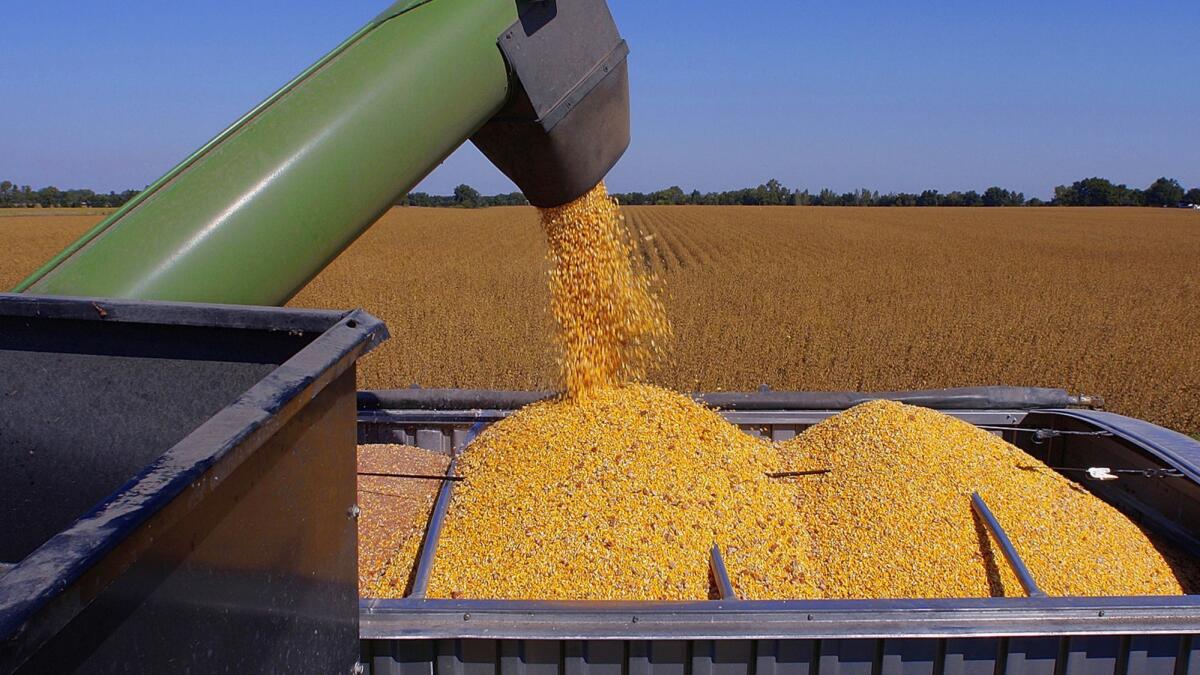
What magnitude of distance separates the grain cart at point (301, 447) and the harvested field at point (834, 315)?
6627 millimetres

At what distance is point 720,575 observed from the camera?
103 inches

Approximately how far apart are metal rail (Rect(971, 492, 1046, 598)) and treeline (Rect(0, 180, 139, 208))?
77.6m

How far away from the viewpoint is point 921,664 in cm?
221

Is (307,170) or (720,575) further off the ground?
(307,170)

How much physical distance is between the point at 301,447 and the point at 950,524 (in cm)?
242

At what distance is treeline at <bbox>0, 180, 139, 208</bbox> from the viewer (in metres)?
70.0

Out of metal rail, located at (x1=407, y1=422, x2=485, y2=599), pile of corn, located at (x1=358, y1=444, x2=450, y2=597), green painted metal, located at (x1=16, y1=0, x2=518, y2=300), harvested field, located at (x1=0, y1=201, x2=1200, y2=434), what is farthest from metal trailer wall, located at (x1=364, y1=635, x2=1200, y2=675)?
harvested field, located at (x1=0, y1=201, x2=1200, y2=434)

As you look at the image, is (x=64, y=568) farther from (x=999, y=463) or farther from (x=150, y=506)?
(x=999, y=463)

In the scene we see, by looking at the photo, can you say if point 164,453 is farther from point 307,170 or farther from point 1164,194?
point 1164,194

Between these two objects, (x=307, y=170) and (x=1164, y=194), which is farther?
(x=1164, y=194)

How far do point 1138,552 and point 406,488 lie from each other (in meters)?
2.70

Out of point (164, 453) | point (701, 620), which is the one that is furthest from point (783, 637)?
point (164, 453)

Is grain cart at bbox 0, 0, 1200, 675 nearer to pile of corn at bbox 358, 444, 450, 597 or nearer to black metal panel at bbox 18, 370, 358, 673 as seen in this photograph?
black metal panel at bbox 18, 370, 358, 673

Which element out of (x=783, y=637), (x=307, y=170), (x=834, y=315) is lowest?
(x=834, y=315)
